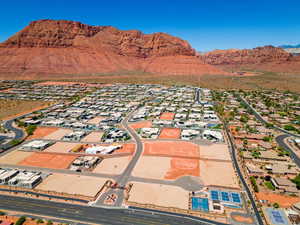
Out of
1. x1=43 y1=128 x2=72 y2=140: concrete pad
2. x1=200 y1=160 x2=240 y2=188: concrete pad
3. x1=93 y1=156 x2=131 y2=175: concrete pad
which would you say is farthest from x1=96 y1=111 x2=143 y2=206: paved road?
x1=43 y1=128 x2=72 y2=140: concrete pad

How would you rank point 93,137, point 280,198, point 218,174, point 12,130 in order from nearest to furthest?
point 280,198 < point 218,174 < point 93,137 < point 12,130

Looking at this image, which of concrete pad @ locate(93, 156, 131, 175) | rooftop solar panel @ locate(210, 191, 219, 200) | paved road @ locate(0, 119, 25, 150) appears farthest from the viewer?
paved road @ locate(0, 119, 25, 150)

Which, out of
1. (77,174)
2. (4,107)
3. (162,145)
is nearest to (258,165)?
(162,145)

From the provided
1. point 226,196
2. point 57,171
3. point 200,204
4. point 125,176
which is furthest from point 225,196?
point 57,171

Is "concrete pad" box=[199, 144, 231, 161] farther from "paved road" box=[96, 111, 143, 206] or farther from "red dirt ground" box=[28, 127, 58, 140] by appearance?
"red dirt ground" box=[28, 127, 58, 140]

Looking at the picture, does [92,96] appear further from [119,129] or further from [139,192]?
[139,192]

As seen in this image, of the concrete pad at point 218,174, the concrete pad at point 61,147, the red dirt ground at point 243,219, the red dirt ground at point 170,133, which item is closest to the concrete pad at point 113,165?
the concrete pad at point 61,147

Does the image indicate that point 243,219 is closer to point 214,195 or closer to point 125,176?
point 214,195
